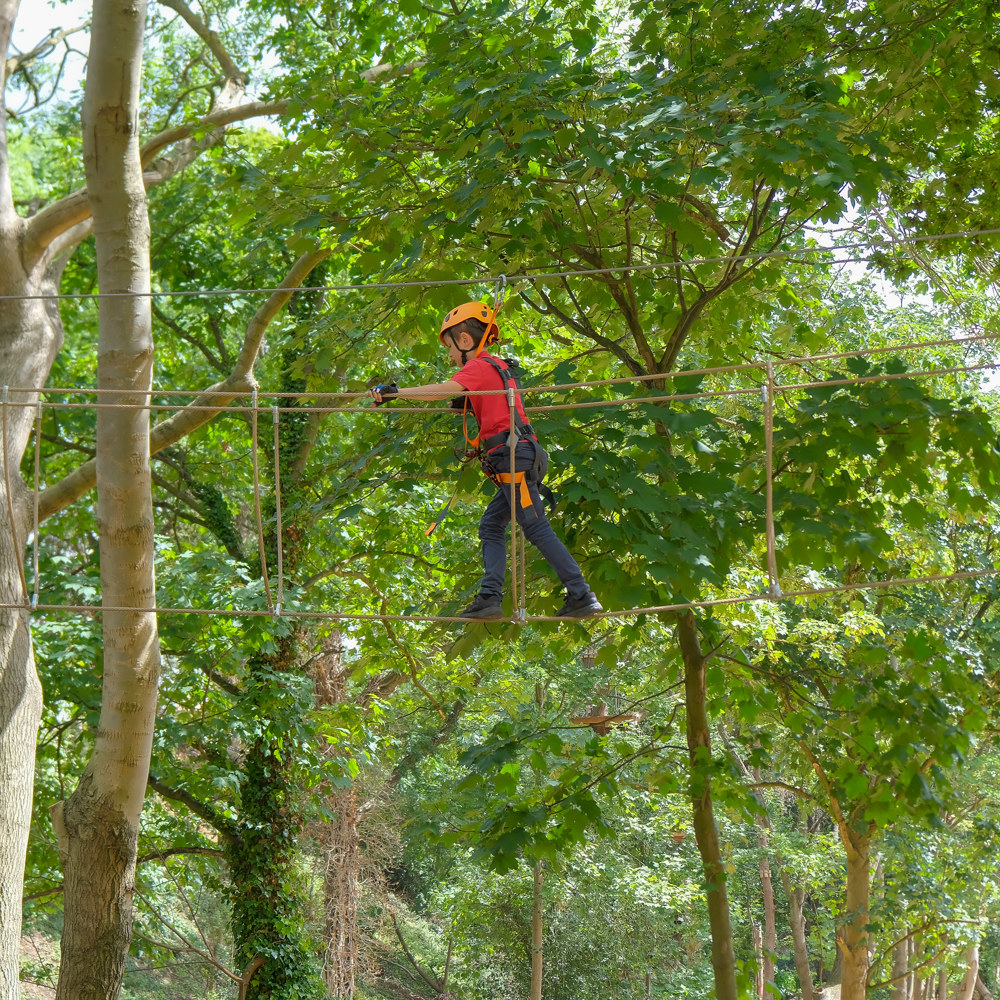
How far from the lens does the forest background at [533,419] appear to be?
375 cm

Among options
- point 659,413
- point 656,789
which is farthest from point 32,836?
point 659,413

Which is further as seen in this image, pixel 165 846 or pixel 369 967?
pixel 369 967

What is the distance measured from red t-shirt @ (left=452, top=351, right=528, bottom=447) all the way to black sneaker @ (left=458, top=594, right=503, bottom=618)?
0.57 m

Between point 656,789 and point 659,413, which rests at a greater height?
point 659,413

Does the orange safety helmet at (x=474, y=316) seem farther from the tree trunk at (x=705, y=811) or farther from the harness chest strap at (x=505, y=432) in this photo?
the tree trunk at (x=705, y=811)

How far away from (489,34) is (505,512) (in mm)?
2303

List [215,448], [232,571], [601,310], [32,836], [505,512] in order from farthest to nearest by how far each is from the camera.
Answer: [215,448] → [32,836] → [232,571] → [601,310] → [505,512]

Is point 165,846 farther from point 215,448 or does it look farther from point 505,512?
point 505,512

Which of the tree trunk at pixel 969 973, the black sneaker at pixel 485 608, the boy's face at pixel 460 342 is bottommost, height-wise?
the tree trunk at pixel 969 973

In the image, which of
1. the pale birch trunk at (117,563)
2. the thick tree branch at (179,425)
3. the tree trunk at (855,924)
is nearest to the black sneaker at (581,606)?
the pale birch trunk at (117,563)

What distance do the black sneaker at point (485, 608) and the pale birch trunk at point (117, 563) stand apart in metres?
1.42

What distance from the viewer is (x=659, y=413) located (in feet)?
12.1

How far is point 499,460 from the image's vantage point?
339 centimetres

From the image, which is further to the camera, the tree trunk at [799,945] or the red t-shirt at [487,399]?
the tree trunk at [799,945]
